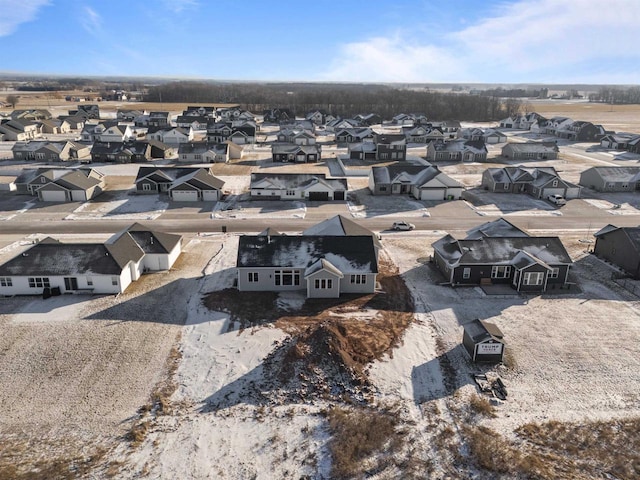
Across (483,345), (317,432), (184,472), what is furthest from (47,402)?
(483,345)

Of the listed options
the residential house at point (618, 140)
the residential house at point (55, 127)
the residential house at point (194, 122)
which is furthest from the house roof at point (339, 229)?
the residential house at point (55, 127)

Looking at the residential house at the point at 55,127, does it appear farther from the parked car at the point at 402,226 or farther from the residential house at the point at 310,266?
the residential house at the point at 310,266

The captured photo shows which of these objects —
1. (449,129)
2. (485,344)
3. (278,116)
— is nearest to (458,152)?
(449,129)

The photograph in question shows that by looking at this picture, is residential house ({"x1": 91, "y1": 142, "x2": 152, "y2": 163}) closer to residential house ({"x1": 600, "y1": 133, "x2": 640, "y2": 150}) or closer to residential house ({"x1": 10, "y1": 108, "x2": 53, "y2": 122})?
residential house ({"x1": 10, "y1": 108, "x2": 53, "y2": 122})

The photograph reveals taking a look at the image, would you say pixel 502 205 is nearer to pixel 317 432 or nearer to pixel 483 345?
pixel 483 345

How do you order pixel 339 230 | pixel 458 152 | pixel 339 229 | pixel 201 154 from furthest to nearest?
pixel 458 152, pixel 201 154, pixel 339 229, pixel 339 230

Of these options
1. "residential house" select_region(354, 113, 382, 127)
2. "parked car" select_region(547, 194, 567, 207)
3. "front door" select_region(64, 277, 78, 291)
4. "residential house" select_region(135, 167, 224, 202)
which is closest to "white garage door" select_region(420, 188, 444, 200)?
"parked car" select_region(547, 194, 567, 207)

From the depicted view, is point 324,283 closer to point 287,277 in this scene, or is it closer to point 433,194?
point 287,277

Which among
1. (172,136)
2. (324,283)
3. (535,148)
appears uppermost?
(172,136)
